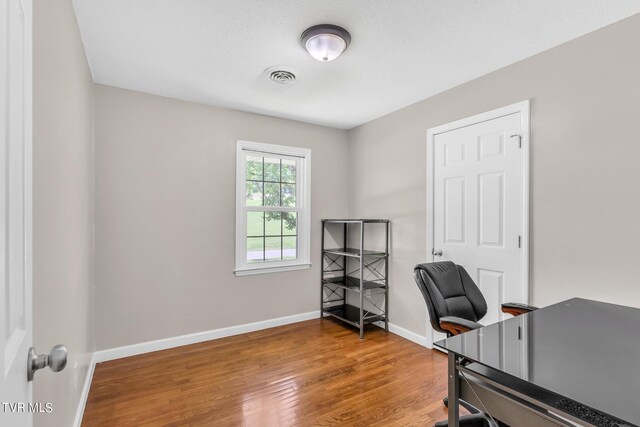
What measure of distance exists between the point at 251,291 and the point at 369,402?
1.82m

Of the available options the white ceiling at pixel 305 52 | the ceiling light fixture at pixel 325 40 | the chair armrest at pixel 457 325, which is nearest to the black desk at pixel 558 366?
the chair armrest at pixel 457 325

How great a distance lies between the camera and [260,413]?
6.92ft

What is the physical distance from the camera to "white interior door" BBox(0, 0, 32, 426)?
61cm

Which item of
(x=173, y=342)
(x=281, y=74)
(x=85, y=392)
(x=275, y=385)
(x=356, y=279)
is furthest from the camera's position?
(x=356, y=279)

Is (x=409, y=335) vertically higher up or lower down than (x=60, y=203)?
lower down

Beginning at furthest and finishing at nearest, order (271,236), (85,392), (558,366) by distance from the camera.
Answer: (271,236) → (85,392) → (558,366)

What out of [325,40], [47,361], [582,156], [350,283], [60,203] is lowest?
[350,283]

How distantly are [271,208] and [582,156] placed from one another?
286 cm

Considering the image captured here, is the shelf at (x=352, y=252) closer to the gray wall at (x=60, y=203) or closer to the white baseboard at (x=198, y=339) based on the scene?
the white baseboard at (x=198, y=339)

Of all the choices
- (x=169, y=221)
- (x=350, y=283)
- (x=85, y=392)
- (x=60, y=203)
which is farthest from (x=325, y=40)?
(x=85, y=392)

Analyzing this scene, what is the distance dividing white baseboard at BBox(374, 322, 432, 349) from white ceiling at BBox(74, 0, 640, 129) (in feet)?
7.92

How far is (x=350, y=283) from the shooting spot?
3.97 meters

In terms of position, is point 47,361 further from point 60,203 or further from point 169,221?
point 169,221

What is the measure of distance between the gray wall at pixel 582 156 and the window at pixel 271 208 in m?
1.94
